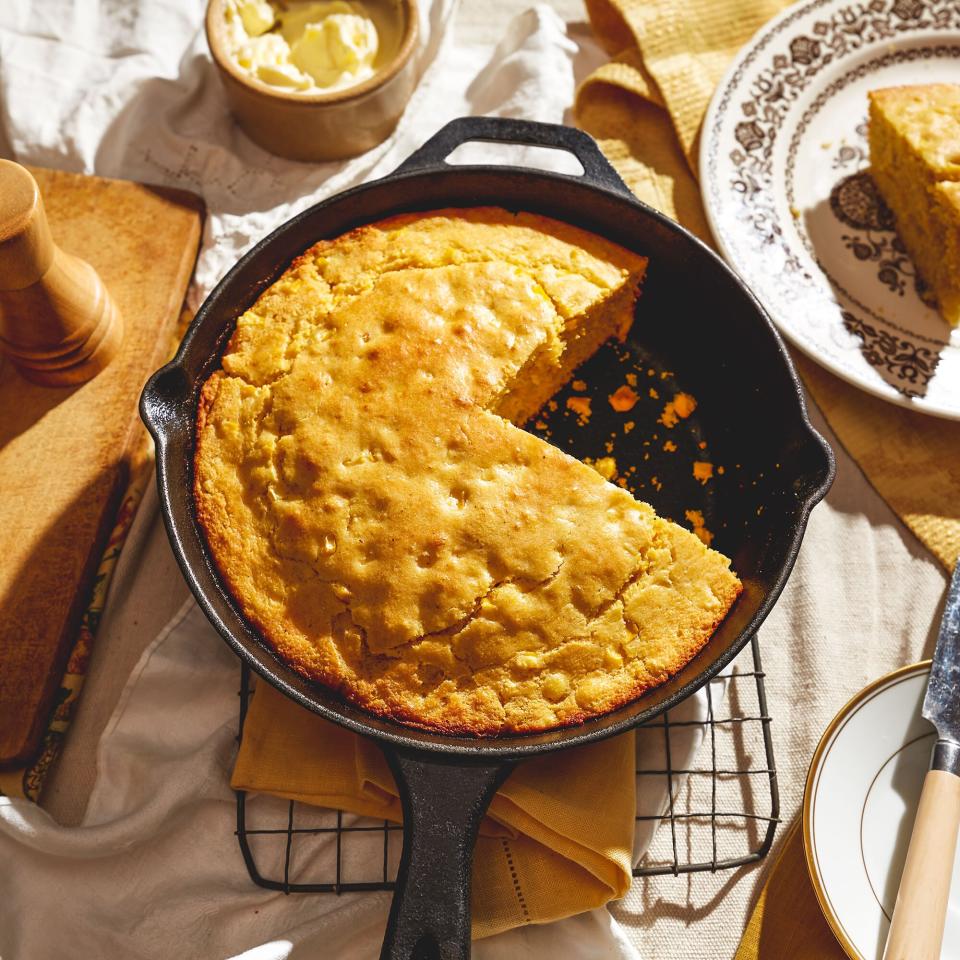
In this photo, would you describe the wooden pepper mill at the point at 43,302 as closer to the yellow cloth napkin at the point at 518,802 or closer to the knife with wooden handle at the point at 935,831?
the yellow cloth napkin at the point at 518,802

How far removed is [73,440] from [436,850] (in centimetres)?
159

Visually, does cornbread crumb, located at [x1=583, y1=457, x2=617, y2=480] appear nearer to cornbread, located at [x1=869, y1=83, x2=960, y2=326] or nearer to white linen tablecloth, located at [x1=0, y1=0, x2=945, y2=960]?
white linen tablecloth, located at [x1=0, y1=0, x2=945, y2=960]

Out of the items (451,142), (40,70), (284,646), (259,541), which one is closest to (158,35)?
(40,70)

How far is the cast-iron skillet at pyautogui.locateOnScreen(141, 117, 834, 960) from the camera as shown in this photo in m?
2.03

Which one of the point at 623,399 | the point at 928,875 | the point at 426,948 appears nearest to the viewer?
the point at 426,948

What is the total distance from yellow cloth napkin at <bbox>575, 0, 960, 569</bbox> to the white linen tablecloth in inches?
5.1

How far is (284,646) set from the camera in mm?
2273

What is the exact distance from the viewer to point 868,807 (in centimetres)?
241

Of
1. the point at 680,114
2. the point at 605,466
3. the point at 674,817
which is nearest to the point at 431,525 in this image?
the point at 605,466

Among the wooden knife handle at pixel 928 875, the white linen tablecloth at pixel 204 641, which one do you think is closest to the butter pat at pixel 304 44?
the white linen tablecloth at pixel 204 641

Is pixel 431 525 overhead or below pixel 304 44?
below

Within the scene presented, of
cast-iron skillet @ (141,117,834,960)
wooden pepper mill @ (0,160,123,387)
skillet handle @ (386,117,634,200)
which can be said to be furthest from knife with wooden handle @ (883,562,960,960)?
wooden pepper mill @ (0,160,123,387)

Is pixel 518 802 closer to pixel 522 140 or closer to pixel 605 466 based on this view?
pixel 605 466

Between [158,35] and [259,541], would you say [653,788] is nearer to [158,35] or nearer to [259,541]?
[259,541]
